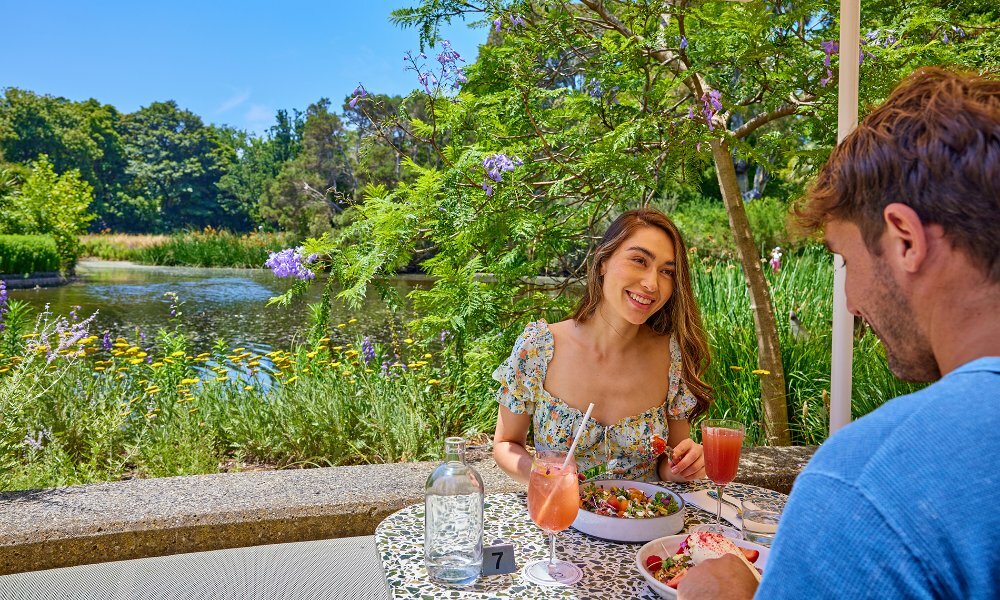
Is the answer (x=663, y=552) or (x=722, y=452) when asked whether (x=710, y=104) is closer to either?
(x=722, y=452)

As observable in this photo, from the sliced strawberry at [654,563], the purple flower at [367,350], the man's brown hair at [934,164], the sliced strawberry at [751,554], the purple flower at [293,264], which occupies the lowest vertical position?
the purple flower at [367,350]

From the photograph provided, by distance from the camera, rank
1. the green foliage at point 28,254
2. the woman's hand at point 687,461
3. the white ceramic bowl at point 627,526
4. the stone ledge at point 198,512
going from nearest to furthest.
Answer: the white ceramic bowl at point 627,526
the woman's hand at point 687,461
the stone ledge at point 198,512
the green foliage at point 28,254

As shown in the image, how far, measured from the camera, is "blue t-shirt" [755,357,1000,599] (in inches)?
19.5

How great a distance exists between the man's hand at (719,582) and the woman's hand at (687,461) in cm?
86

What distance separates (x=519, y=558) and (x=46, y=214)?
1875 centimetres

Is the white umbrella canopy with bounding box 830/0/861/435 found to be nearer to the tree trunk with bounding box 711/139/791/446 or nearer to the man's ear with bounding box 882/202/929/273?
the tree trunk with bounding box 711/139/791/446

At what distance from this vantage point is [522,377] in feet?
6.40

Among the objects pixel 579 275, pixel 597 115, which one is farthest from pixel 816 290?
pixel 597 115

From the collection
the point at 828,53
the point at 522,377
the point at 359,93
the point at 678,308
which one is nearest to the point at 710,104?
the point at 828,53

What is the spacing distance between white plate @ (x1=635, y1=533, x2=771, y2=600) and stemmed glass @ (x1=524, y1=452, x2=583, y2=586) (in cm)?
11

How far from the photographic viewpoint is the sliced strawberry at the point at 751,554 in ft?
3.96

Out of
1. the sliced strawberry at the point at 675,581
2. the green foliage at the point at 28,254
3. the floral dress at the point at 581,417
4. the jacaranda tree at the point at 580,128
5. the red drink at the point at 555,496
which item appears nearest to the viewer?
the sliced strawberry at the point at 675,581

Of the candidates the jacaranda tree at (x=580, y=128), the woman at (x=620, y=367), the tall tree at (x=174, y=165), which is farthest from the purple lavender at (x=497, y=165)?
the tall tree at (x=174, y=165)

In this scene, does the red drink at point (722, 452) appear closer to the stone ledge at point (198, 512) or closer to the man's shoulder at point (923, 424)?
the man's shoulder at point (923, 424)
